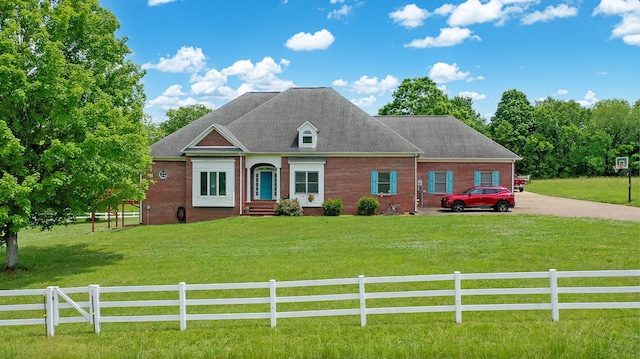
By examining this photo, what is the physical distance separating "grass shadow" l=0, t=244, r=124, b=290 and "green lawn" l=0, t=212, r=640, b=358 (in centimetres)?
7

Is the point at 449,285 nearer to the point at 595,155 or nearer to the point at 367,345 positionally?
the point at 367,345

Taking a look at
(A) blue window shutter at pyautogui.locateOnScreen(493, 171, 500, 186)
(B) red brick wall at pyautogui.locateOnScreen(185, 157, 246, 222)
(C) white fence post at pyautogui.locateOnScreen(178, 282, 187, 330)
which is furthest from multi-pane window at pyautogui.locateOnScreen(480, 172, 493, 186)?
(C) white fence post at pyautogui.locateOnScreen(178, 282, 187, 330)

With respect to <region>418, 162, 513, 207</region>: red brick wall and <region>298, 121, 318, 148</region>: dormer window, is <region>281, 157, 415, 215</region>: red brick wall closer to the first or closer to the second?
<region>298, 121, 318, 148</region>: dormer window

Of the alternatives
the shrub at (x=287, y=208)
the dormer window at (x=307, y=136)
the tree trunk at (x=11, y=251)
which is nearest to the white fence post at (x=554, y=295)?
the tree trunk at (x=11, y=251)

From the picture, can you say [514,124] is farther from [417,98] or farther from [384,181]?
[384,181]

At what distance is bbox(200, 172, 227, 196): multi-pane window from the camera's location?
30656 mm

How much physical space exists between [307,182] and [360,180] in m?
3.24


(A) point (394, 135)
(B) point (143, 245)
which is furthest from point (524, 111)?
(B) point (143, 245)

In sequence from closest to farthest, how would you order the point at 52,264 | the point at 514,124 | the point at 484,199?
the point at 52,264 → the point at 484,199 → the point at 514,124

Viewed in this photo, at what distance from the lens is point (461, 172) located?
34719 mm

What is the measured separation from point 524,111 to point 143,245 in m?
72.8

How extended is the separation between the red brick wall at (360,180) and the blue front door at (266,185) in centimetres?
156

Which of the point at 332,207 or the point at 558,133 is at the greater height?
the point at 558,133

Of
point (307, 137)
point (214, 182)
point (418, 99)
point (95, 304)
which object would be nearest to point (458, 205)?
point (307, 137)
